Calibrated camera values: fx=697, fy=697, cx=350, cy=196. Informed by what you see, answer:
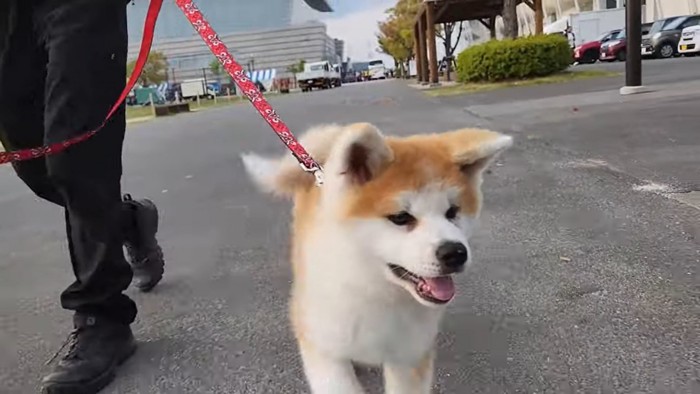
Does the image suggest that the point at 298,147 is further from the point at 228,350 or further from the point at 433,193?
the point at 228,350

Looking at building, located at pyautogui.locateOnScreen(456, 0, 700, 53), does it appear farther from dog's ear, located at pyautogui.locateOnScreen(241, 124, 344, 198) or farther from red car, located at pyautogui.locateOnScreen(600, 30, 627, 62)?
dog's ear, located at pyautogui.locateOnScreen(241, 124, 344, 198)

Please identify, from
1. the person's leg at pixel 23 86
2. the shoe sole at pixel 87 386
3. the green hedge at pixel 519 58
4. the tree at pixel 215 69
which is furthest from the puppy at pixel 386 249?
the tree at pixel 215 69

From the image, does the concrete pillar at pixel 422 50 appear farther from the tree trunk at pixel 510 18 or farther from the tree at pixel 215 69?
the tree at pixel 215 69

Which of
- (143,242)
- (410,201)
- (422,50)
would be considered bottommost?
(143,242)

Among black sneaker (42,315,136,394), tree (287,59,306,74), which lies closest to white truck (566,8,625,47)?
tree (287,59,306,74)

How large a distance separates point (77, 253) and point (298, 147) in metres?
0.81

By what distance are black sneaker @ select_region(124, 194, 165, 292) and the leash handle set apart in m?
0.49

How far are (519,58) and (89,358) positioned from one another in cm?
1483

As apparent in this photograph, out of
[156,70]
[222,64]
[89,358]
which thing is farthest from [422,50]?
[156,70]

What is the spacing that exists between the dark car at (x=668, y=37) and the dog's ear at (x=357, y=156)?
993 inches

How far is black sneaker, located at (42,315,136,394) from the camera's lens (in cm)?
197

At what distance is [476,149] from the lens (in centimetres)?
161

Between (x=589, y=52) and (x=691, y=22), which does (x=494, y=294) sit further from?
(x=589, y=52)

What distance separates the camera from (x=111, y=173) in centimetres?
216
